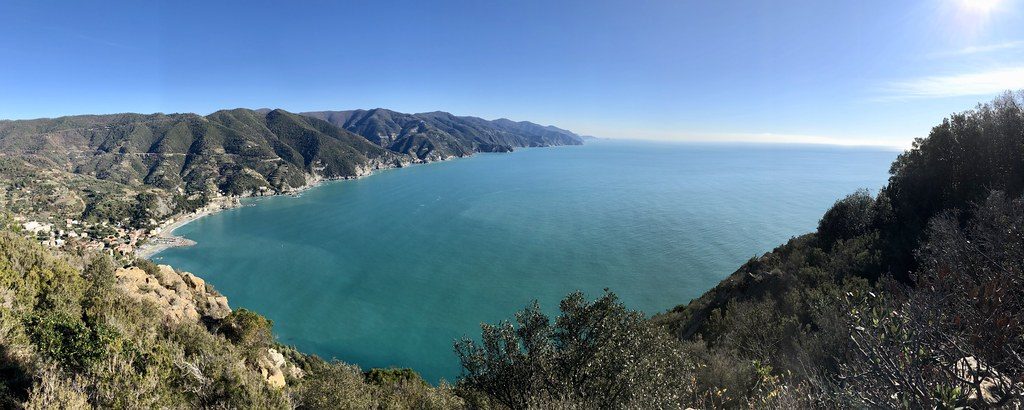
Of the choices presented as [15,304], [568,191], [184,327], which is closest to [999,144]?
[184,327]

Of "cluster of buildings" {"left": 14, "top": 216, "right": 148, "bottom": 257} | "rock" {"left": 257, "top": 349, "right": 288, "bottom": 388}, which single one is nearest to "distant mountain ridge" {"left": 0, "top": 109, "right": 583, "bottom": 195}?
"cluster of buildings" {"left": 14, "top": 216, "right": 148, "bottom": 257}

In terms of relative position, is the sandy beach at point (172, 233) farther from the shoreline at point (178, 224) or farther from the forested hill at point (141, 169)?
the forested hill at point (141, 169)

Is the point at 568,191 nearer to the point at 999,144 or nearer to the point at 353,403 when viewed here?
the point at 999,144

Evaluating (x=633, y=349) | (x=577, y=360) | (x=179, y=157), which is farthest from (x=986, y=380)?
(x=179, y=157)

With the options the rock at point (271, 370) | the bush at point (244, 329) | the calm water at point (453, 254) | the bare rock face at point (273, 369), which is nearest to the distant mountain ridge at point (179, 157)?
the calm water at point (453, 254)

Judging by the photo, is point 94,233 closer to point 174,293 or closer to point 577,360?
point 174,293

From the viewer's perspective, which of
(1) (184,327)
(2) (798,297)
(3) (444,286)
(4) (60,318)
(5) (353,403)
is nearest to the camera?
(4) (60,318)

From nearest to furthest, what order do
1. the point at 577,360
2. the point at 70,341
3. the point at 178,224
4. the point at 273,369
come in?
the point at 70,341, the point at 577,360, the point at 273,369, the point at 178,224
